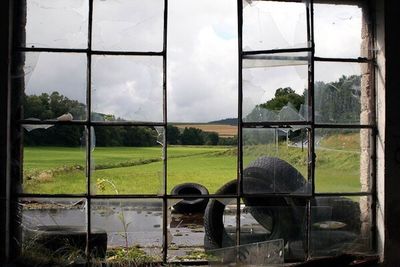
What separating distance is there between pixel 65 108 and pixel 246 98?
1.39 meters

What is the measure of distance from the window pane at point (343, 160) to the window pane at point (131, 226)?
52.0 inches

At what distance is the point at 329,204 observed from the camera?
12.0 ft

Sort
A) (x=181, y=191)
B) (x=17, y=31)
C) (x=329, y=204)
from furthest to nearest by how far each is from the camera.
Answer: (x=181, y=191) < (x=329, y=204) < (x=17, y=31)

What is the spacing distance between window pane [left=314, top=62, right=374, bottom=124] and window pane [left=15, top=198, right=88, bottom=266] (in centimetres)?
199

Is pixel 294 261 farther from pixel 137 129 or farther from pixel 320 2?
pixel 320 2

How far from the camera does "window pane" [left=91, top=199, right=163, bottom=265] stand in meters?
3.50

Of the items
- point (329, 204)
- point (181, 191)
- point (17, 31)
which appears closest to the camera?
point (17, 31)

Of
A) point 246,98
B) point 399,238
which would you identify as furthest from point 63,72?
point 399,238

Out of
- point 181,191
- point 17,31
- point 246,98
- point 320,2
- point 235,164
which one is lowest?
point 181,191

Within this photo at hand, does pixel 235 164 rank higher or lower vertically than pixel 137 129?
lower

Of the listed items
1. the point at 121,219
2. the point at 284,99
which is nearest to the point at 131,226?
the point at 121,219

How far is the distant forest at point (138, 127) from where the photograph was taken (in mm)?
3488

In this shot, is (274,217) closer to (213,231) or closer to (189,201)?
(213,231)

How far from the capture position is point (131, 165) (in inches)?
147
